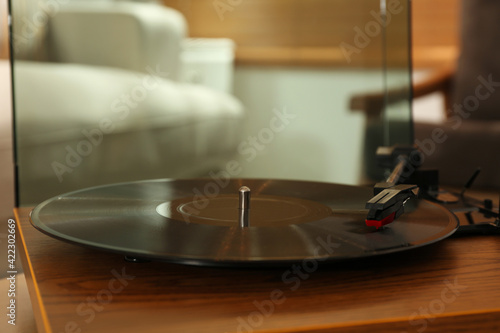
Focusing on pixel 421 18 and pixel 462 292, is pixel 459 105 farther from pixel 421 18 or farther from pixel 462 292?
pixel 462 292

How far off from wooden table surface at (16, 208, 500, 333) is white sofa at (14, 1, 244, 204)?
525 millimetres

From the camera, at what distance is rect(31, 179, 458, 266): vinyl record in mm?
462

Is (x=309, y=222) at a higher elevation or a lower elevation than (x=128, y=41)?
lower

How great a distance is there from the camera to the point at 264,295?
17.1 inches

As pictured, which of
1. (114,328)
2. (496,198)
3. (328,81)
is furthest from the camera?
(328,81)

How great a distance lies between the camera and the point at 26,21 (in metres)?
1.00

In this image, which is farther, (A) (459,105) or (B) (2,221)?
(A) (459,105)

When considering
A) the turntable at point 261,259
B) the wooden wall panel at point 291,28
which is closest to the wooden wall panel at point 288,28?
the wooden wall panel at point 291,28

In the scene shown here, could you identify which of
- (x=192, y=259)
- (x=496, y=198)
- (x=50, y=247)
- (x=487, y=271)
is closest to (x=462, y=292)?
(x=487, y=271)

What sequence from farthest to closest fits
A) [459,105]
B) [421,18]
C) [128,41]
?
[421,18]
[459,105]
[128,41]

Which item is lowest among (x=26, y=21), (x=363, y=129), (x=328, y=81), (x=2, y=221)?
(x=2, y=221)

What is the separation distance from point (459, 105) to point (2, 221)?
1094mm

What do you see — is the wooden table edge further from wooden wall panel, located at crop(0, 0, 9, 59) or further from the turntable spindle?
wooden wall panel, located at crop(0, 0, 9, 59)

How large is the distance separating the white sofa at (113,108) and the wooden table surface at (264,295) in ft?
1.72
